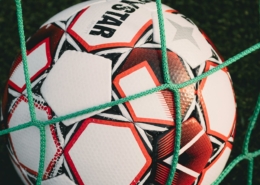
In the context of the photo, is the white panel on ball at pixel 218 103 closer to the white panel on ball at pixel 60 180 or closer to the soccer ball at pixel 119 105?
the soccer ball at pixel 119 105

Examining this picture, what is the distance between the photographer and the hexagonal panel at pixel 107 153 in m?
1.14

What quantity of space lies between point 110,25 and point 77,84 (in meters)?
0.23

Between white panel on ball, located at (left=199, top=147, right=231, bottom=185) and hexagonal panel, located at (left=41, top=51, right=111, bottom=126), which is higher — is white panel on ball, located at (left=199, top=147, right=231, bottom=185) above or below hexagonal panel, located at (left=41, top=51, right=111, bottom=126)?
below

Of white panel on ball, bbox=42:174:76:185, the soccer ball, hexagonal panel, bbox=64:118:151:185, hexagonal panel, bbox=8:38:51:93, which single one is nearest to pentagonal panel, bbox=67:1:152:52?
the soccer ball

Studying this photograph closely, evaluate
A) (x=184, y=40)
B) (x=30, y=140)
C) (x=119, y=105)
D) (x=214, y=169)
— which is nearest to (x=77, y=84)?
(x=119, y=105)

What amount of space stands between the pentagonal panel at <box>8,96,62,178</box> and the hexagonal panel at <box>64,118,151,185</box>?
55mm

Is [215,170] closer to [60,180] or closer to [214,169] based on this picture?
[214,169]

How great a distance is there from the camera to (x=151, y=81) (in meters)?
1.15

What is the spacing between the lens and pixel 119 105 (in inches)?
44.9

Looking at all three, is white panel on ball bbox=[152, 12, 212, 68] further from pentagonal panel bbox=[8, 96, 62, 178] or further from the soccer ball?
pentagonal panel bbox=[8, 96, 62, 178]

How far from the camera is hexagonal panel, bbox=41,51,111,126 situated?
1.14m

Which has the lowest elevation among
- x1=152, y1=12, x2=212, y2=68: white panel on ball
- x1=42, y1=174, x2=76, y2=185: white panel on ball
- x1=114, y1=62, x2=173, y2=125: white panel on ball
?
x1=42, y1=174, x2=76, y2=185: white panel on ball

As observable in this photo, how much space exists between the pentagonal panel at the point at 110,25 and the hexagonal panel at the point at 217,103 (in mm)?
265

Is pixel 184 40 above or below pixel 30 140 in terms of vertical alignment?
above
